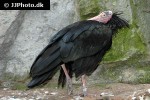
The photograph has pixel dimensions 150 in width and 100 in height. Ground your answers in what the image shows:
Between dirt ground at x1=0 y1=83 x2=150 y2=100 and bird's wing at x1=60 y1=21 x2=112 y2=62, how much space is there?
559 millimetres

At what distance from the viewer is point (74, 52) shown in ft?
19.3

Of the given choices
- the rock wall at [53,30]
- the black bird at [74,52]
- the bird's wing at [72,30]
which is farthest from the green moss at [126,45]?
the bird's wing at [72,30]

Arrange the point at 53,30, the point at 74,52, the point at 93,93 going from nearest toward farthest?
the point at 74,52 → the point at 93,93 → the point at 53,30

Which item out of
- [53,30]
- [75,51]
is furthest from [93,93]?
[53,30]

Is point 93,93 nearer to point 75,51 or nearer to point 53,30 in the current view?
Answer: point 75,51

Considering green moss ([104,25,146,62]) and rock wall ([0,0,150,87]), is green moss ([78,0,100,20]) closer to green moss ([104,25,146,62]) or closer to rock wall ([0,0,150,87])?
rock wall ([0,0,150,87])

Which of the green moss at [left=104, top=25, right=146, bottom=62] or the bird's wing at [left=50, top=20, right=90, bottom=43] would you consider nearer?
the bird's wing at [left=50, top=20, right=90, bottom=43]

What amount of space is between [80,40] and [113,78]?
1504mm

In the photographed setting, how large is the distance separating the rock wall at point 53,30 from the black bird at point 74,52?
1.26 m

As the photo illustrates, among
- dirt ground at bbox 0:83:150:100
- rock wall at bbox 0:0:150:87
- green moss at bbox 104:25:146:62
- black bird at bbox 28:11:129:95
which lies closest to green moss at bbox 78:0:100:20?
rock wall at bbox 0:0:150:87

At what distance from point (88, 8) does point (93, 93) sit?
4.64 feet

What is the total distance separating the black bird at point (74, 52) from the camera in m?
5.83

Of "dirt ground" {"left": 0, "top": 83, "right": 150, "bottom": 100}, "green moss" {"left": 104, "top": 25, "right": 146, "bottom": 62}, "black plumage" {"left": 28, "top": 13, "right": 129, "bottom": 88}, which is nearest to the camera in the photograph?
"black plumage" {"left": 28, "top": 13, "right": 129, "bottom": 88}

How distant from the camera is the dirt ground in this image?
19.5 feet
